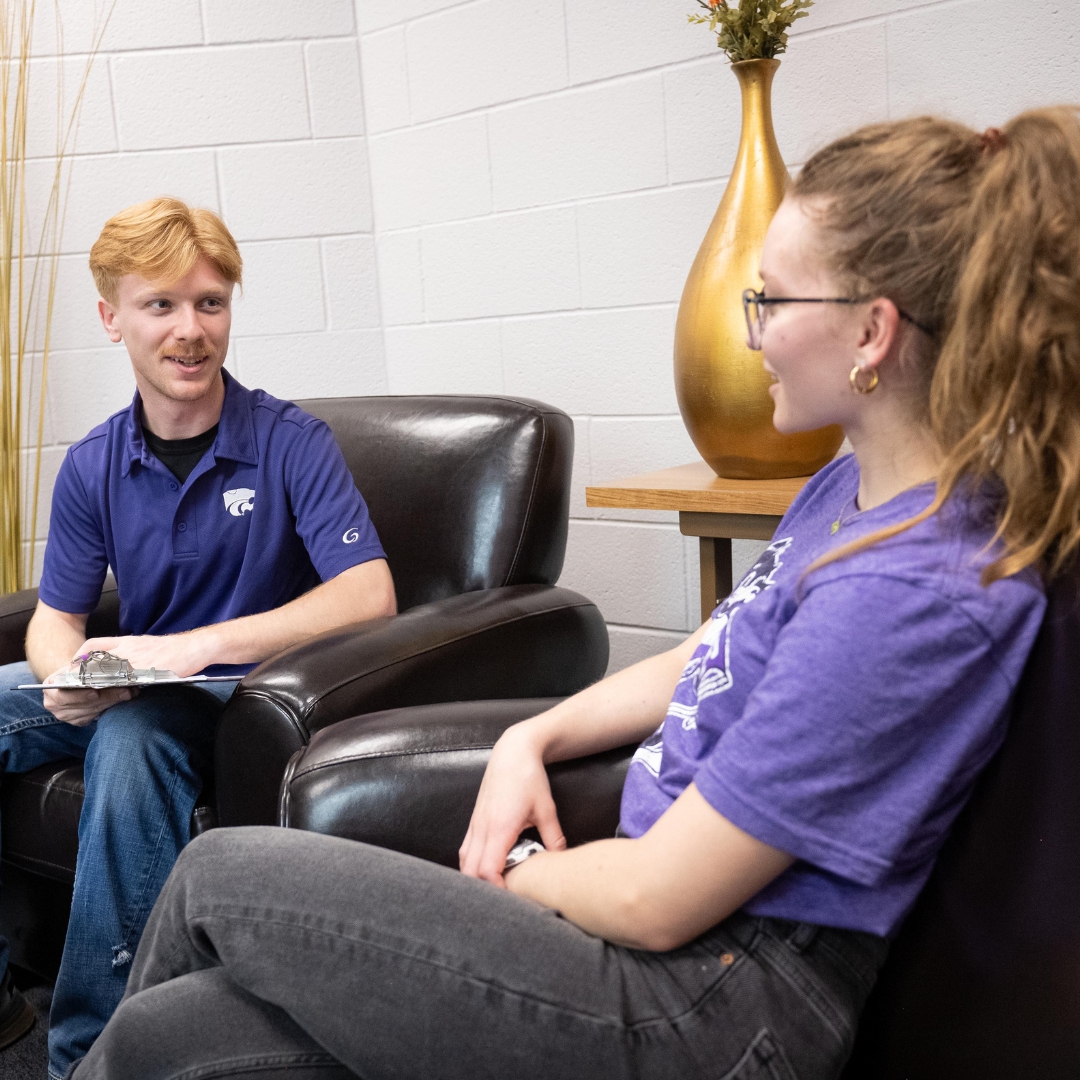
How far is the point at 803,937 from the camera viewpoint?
822mm

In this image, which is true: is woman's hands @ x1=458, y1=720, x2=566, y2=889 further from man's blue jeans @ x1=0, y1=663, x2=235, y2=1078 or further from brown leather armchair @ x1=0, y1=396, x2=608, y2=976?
man's blue jeans @ x1=0, y1=663, x2=235, y2=1078

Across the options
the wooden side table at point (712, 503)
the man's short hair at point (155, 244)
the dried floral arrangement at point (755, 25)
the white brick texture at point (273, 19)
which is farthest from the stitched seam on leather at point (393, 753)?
the white brick texture at point (273, 19)

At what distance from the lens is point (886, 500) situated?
0.86 meters

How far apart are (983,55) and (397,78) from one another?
130cm

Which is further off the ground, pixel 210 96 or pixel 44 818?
pixel 210 96

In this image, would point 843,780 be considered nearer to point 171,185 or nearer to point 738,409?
point 738,409

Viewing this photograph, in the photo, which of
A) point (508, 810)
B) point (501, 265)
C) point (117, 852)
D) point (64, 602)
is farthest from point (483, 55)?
point (508, 810)

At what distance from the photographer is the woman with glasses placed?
731 millimetres

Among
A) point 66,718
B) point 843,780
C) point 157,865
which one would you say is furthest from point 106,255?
point 843,780

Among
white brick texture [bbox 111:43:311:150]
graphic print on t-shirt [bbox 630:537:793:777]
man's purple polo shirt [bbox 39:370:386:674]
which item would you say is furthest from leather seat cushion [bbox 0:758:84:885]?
white brick texture [bbox 111:43:311:150]

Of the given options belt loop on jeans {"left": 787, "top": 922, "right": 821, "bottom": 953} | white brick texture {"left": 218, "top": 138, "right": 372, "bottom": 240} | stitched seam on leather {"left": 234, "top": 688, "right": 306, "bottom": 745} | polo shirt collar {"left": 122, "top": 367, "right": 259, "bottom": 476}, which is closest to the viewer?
belt loop on jeans {"left": 787, "top": 922, "right": 821, "bottom": 953}

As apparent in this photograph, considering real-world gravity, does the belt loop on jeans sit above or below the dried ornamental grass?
below

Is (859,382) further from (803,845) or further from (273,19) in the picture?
(273,19)

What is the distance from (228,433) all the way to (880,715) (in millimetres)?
1233
